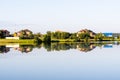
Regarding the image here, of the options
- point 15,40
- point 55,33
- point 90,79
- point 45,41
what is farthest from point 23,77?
point 55,33

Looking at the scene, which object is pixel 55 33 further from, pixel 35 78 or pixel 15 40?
pixel 35 78

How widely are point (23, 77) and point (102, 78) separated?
2.19m

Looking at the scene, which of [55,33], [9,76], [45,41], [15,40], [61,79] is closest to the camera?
[61,79]

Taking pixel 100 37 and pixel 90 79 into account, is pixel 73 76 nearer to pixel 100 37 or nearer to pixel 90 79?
pixel 90 79

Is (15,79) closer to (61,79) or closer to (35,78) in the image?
(35,78)

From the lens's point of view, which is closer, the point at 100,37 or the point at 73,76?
the point at 73,76

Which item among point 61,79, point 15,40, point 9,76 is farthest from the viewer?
point 15,40

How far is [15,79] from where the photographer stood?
8109mm

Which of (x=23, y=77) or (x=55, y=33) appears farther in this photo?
(x=55, y=33)

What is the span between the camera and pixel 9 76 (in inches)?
342

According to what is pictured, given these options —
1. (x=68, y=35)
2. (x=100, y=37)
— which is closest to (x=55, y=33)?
(x=68, y=35)

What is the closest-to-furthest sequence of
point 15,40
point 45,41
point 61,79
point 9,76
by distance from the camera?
1. point 61,79
2. point 9,76
3. point 45,41
4. point 15,40

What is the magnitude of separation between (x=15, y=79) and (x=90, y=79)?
2026mm

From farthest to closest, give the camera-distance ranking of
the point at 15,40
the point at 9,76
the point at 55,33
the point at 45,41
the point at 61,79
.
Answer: the point at 55,33, the point at 15,40, the point at 45,41, the point at 9,76, the point at 61,79
